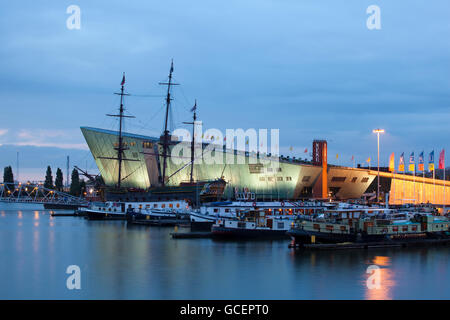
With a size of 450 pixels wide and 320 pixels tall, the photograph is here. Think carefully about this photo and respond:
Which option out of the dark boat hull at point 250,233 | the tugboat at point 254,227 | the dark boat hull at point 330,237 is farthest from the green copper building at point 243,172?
the dark boat hull at point 330,237

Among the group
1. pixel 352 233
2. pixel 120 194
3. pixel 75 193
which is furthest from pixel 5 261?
pixel 75 193

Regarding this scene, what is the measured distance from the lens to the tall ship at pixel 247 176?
341 ft

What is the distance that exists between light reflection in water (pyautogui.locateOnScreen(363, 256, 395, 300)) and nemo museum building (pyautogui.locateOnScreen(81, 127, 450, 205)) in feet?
182

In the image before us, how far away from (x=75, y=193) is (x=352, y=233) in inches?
5689

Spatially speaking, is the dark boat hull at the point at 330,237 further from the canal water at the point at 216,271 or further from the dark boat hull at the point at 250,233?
the dark boat hull at the point at 250,233

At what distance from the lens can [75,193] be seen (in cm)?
17900

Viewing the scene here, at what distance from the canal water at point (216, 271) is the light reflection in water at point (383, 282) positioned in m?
0.05

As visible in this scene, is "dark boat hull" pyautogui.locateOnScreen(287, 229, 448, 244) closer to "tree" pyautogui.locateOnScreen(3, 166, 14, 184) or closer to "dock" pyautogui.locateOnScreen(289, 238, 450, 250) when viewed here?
"dock" pyautogui.locateOnScreen(289, 238, 450, 250)

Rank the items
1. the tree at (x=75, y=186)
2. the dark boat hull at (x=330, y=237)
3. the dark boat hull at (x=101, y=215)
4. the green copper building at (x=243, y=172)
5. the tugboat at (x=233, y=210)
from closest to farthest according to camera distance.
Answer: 1. the dark boat hull at (x=330, y=237)
2. the tugboat at (x=233, y=210)
3. the dark boat hull at (x=101, y=215)
4. the green copper building at (x=243, y=172)
5. the tree at (x=75, y=186)

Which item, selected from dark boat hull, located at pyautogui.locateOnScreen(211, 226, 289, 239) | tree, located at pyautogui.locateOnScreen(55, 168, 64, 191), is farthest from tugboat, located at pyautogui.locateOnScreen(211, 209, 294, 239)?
tree, located at pyautogui.locateOnScreen(55, 168, 64, 191)

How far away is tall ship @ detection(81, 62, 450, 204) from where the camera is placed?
341 ft
